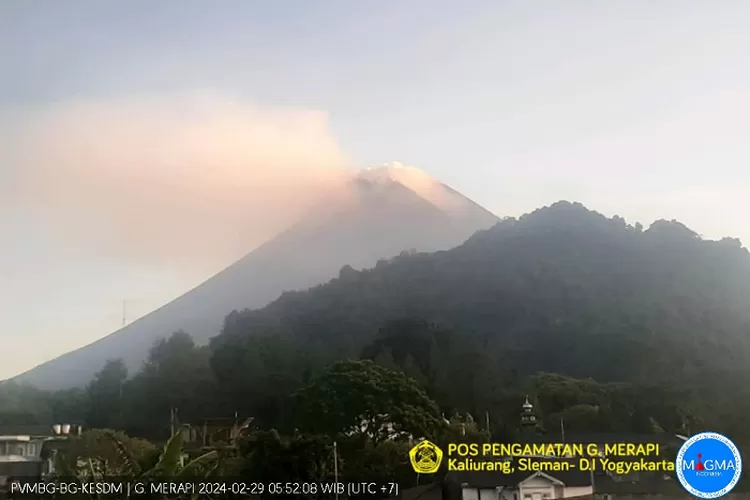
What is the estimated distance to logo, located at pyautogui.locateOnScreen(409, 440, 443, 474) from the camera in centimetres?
1419

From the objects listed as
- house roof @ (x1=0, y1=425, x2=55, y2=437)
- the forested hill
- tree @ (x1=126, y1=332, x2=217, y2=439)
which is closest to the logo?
house roof @ (x1=0, y1=425, x2=55, y2=437)

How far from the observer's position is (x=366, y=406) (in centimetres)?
1900

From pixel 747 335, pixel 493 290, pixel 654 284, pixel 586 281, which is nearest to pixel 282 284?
pixel 493 290

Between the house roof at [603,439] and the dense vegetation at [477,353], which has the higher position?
the dense vegetation at [477,353]

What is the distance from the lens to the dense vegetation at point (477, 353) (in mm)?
19922

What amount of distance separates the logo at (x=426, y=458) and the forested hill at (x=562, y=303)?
19101 millimetres

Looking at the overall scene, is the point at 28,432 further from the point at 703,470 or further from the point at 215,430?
the point at 703,470

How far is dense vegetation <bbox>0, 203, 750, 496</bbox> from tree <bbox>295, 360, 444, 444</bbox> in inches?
2.0

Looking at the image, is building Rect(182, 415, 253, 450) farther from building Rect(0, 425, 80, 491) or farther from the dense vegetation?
building Rect(0, 425, 80, 491)

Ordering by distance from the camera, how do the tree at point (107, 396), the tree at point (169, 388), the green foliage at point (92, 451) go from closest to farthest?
the green foliage at point (92, 451), the tree at point (169, 388), the tree at point (107, 396)

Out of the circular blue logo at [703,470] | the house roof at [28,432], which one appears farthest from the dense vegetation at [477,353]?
the circular blue logo at [703,470]

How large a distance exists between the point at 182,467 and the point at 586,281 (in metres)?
58.5

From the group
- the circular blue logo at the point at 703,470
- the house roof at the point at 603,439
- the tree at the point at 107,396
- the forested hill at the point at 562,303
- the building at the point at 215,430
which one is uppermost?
the forested hill at the point at 562,303

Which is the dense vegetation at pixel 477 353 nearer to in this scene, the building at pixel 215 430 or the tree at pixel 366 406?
the tree at pixel 366 406
